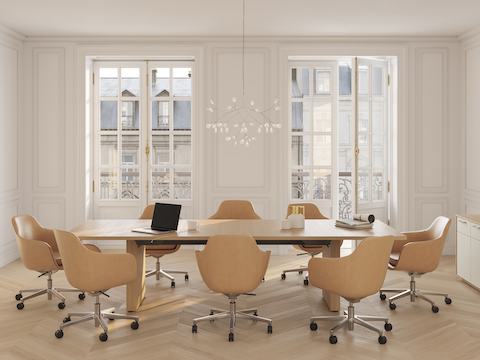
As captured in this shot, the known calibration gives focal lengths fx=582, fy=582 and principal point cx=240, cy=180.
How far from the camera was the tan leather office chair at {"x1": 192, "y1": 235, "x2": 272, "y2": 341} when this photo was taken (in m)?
4.40

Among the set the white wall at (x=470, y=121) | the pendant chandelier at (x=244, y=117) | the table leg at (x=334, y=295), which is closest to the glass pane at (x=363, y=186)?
the white wall at (x=470, y=121)

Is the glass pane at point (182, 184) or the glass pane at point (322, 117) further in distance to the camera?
the glass pane at point (182, 184)

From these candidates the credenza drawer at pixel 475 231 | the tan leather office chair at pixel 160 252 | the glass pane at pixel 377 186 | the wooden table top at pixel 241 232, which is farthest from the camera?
the glass pane at pixel 377 186

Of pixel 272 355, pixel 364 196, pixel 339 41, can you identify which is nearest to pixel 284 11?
pixel 339 41

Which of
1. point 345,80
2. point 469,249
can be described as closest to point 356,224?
point 469,249

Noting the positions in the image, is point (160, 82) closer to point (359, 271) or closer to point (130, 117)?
point (130, 117)

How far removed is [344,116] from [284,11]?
2.42 m

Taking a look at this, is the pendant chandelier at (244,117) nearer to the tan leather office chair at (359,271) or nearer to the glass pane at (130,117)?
the glass pane at (130,117)

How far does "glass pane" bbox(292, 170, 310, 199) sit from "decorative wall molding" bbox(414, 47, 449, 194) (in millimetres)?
1501

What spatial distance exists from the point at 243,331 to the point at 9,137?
14.8 ft

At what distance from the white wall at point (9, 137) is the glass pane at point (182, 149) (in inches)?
82.4

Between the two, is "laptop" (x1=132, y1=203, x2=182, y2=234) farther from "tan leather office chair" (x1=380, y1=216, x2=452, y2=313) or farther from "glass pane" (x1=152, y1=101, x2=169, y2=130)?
"glass pane" (x1=152, y1=101, x2=169, y2=130)

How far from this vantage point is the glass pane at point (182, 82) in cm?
822

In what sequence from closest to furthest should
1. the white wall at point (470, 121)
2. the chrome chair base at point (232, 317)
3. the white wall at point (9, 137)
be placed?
the chrome chair base at point (232, 317)
the white wall at point (9, 137)
the white wall at point (470, 121)
